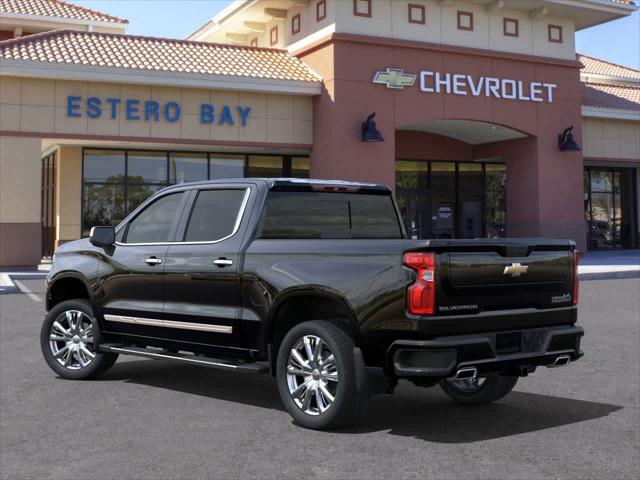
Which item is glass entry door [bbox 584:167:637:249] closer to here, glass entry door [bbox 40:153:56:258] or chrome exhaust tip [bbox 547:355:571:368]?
glass entry door [bbox 40:153:56:258]

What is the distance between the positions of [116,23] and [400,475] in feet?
113

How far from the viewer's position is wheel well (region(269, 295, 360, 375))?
641 cm

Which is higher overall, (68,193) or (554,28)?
(554,28)

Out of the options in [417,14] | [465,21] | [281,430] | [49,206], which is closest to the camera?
[281,430]

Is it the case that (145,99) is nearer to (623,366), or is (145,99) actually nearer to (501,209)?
(501,209)

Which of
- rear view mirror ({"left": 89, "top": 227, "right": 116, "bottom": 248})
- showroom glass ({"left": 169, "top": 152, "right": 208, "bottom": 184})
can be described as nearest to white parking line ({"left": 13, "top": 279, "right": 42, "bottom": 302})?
rear view mirror ({"left": 89, "top": 227, "right": 116, "bottom": 248})

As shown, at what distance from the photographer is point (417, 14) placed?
92.8 feet

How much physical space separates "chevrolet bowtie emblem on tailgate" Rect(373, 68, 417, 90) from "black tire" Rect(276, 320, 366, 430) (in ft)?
72.3

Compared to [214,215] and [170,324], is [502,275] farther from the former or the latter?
[170,324]

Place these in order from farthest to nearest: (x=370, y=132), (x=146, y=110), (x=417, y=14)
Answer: (x=417, y=14) < (x=370, y=132) < (x=146, y=110)

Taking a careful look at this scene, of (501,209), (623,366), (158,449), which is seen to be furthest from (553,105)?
(158,449)

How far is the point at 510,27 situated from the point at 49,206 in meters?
18.6

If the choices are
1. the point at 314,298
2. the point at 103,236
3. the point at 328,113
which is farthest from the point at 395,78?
the point at 314,298

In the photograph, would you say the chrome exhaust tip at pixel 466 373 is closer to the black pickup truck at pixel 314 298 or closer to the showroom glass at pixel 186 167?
the black pickup truck at pixel 314 298
